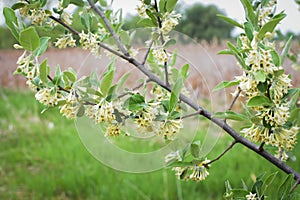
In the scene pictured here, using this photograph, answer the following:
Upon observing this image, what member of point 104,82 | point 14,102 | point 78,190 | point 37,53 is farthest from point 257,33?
point 14,102

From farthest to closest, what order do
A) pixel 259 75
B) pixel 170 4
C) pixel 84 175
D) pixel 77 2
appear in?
pixel 84 175, pixel 77 2, pixel 170 4, pixel 259 75

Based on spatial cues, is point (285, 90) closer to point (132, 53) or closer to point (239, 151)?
point (132, 53)

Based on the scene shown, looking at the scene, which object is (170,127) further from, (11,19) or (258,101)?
(11,19)

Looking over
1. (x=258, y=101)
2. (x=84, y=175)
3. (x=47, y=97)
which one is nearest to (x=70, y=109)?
(x=47, y=97)

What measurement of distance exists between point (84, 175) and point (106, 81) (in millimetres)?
1607

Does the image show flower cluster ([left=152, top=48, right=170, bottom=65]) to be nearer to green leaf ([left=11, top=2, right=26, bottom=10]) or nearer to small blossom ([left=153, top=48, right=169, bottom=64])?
small blossom ([left=153, top=48, right=169, bottom=64])

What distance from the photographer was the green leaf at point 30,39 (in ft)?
1.63

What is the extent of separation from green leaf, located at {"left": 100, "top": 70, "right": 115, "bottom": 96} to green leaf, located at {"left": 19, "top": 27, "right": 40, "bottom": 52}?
0.11 metres

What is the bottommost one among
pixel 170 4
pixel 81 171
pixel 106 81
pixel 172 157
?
pixel 81 171

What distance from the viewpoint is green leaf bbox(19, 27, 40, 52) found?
0.50 metres

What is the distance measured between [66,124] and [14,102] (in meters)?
1.27

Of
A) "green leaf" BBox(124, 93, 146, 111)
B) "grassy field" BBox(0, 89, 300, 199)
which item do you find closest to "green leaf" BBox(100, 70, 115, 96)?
"green leaf" BBox(124, 93, 146, 111)

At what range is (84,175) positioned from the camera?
2.01 meters

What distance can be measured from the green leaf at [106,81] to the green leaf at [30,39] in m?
0.11
